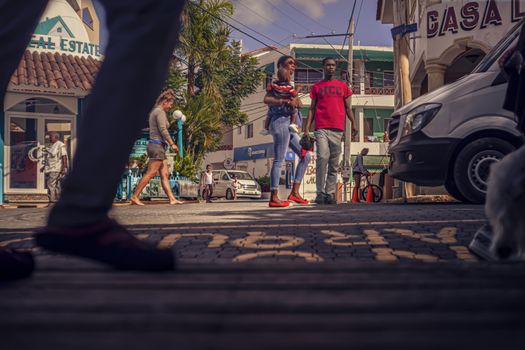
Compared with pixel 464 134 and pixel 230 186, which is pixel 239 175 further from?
pixel 464 134

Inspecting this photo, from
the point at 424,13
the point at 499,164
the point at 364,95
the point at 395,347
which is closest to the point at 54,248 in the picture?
the point at 395,347

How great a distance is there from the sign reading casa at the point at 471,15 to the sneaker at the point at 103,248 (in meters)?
11.7

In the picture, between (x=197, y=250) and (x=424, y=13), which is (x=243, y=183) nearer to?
(x=424, y=13)

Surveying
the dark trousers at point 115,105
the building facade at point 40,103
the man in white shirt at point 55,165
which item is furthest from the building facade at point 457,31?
the dark trousers at point 115,105

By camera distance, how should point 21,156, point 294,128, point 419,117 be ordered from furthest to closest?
point 21,156 < point 294,128 < point 419,117

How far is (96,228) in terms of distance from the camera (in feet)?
5.50

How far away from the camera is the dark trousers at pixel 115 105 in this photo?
5.39 ft

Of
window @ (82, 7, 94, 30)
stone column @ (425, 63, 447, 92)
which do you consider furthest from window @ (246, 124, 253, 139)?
stone column @ (425, 63, 447, 92)

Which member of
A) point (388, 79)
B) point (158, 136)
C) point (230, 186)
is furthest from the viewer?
point (388, 79)

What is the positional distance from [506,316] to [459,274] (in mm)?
442

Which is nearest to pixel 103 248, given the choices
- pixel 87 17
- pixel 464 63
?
pixel 464 63

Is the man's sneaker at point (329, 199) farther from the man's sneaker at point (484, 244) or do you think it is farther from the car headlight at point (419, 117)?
the man's sneaker at point (484, 244)

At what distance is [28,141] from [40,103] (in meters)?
1.04

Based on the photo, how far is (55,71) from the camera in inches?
588
